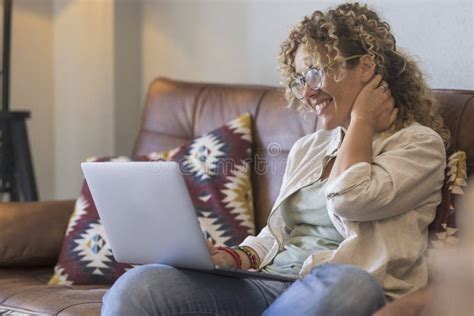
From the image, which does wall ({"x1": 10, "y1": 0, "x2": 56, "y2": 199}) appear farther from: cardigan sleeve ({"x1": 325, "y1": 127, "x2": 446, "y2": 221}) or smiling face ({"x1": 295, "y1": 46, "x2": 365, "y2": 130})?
cardigan sleeve ({"x1": 325, "y1": 127, "x2": 446, "y2": 221})

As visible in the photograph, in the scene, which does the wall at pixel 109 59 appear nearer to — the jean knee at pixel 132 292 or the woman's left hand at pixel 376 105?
the woman's left hand at pixel 376 105

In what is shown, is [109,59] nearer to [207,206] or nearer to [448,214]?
[207,206]

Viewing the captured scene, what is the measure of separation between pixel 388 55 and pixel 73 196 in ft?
6.62

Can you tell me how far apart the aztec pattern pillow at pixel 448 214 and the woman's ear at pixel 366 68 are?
26 centimetres

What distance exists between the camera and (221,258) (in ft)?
6.11

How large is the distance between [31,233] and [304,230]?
95 centimetres

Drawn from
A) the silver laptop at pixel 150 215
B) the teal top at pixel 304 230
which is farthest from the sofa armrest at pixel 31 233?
the teal top at pixel 304 230

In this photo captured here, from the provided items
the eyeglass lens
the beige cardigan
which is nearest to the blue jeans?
the beige cardigan

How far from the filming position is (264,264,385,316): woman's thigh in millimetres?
1502

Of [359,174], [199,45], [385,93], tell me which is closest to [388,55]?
[385,93]

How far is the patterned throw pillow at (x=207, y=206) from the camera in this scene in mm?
2463

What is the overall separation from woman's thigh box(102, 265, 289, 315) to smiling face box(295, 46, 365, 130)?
0.41 m

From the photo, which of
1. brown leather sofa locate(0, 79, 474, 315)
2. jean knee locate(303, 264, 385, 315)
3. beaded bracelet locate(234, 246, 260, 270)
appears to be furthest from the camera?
brown leather sofa locate(0, 79, 474, 315)

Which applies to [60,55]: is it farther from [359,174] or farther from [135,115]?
[359,174]
